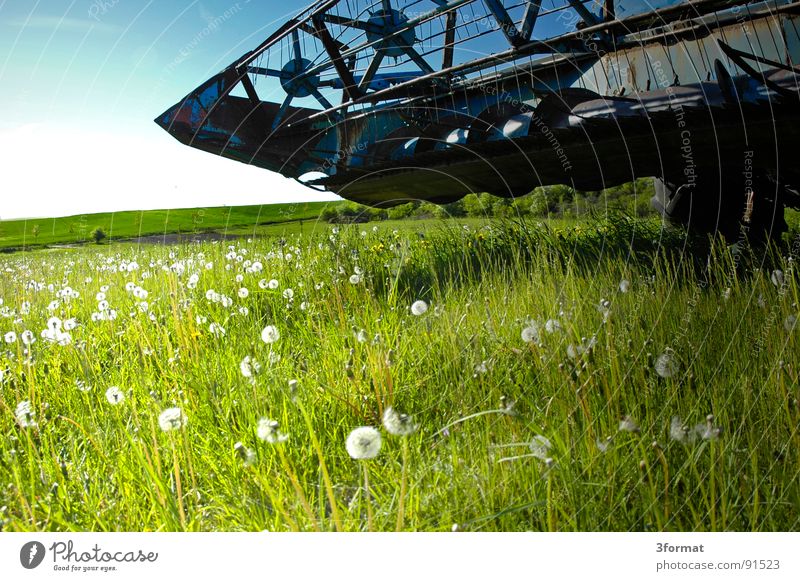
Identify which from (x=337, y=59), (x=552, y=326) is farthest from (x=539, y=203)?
(x=552, y=326)

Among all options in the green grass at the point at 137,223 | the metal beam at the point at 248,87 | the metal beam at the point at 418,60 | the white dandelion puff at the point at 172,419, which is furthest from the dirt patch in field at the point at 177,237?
the metal beam at the point at 418,60

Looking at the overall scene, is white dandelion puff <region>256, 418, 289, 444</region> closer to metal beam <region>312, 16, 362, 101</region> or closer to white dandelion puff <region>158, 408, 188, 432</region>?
white dandelion puff <region>158, 408, 188, 432</region>

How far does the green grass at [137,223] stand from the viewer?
168 cm

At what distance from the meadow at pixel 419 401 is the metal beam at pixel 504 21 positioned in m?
0.64

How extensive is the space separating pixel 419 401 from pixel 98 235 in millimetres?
1220

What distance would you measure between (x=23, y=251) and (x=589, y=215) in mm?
1988

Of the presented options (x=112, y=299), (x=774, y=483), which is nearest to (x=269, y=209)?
(x=112, y=299)

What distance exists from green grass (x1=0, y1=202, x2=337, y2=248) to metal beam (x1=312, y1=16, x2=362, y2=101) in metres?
0.57

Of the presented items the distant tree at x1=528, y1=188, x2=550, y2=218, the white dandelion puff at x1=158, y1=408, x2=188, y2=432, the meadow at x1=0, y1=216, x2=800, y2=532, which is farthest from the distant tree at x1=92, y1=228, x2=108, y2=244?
the distant tree at x1=528, y1=188, x2=550, y2=218

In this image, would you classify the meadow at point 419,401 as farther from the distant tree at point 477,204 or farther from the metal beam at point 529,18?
the metal beam at point 529,18

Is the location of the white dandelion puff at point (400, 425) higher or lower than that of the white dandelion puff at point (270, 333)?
lower

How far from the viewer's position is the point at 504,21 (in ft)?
6.06
